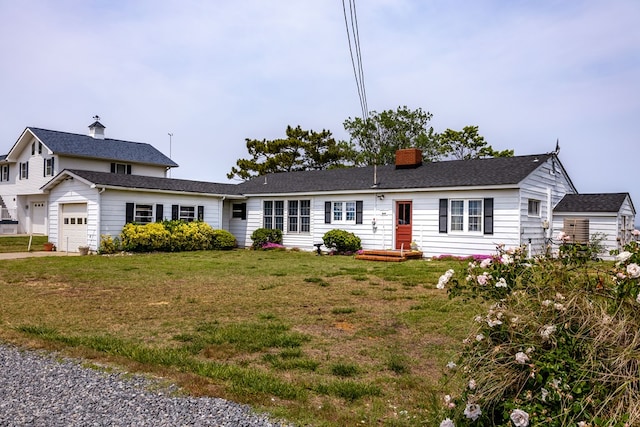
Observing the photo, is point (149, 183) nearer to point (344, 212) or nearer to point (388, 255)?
point (344, 212)

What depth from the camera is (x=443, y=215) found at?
58.1ft

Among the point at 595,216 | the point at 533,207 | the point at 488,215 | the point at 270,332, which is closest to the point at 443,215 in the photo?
the point at 488,215

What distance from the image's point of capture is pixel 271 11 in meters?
9.73

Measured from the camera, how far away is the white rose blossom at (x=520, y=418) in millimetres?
2514

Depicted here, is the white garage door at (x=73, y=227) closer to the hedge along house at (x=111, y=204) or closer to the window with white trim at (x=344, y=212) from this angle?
the hedge along house at (x=111, y=204)

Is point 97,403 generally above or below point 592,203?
below

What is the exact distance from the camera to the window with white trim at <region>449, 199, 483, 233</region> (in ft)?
55.7

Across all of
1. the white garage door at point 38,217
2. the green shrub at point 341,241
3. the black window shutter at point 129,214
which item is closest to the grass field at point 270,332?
the green shrub at point 341,241

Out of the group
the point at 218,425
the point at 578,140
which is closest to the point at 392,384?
the point at 218,425

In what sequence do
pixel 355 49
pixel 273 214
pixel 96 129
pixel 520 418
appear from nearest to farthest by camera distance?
pixel 520 418
pixel 355 49
pixel 273 214
pixel 96 129

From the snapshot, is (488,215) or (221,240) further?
(221,240)

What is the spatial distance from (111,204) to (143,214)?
161cm

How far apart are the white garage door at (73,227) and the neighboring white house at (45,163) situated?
10.5 meters

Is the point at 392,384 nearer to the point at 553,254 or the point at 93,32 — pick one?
the point at 553,254
